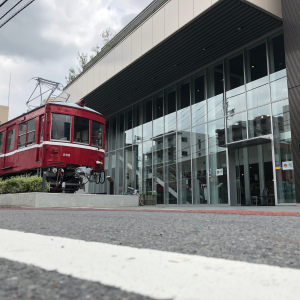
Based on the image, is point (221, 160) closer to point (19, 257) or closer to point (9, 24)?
point (9, 24)

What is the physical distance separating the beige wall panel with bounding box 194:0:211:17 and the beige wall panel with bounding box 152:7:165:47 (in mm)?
2080

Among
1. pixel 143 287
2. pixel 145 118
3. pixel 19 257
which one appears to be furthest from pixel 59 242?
pixel 145 118

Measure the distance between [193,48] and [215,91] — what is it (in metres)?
2.27

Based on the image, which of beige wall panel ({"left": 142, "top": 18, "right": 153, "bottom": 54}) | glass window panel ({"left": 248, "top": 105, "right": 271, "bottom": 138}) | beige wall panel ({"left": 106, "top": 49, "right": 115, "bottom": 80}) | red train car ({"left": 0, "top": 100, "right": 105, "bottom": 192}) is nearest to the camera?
red train car ({"left": 0, "top": 100, "right": 105, "bottom": 192})

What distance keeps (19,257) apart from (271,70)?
12.3 metres

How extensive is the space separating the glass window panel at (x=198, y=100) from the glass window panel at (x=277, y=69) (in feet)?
12.4

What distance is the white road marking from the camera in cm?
117

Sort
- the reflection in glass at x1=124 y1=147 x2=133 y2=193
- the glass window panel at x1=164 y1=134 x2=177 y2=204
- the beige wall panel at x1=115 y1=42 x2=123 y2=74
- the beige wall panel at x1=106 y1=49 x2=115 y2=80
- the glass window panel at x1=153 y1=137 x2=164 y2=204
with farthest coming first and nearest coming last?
1. the reflection in glass at x1=124 y1=147 x2=133 y2=193
2. the glass window panel at x1=153 y1=137 x2=164 y2=204
3. the beige wall panel at x1=106 y1=49 x2=115 y2=80
4. the beige wall panel at x1=115 y1=42 x2=123 y2=74
5. the glass window panel at x1=164 y1=134 x2=177 y2=204

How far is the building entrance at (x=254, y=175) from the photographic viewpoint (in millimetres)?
11859

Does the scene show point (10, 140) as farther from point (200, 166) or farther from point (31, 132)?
point (200, 166)

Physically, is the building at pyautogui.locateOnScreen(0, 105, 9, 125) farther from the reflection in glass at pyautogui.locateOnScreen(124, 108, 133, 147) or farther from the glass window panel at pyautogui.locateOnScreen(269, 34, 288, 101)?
the glass window panel at pyautogui.locateOnScreen(269, 34, 288, 101)

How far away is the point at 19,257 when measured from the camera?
1832 millimetres

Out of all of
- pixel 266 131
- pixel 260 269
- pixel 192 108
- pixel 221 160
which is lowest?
pixel 260 269

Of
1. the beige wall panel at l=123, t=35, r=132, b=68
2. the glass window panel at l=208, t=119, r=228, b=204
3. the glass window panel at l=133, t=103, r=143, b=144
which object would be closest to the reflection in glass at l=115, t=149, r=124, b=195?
the glass window panel at l=133, t=103, r=143, b=144
